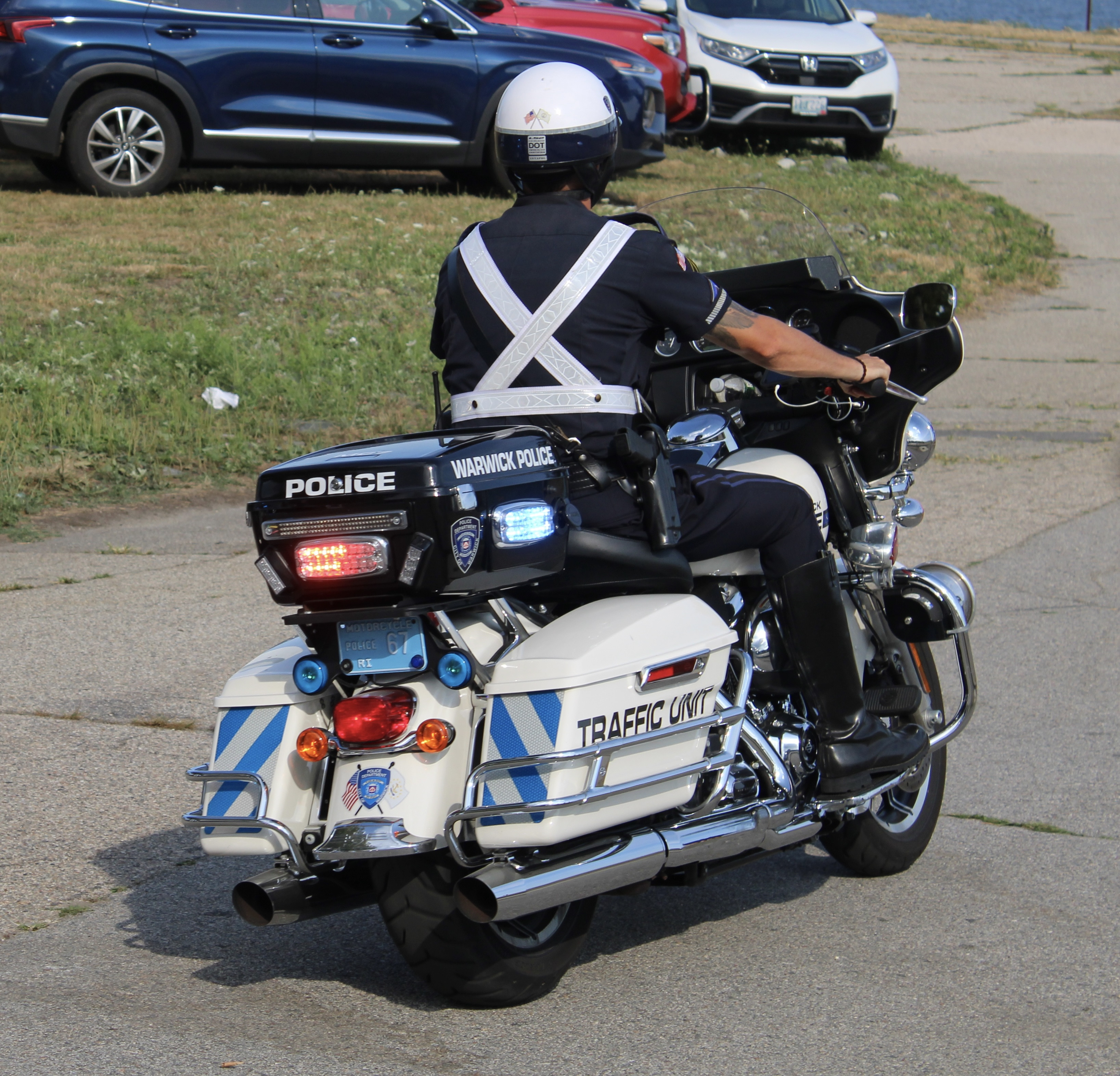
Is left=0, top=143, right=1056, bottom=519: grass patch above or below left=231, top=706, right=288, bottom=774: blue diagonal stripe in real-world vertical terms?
below

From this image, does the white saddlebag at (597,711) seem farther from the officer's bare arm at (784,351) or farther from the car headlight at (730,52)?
the car headlight at (730,52)

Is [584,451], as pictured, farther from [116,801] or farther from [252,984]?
[116,801]

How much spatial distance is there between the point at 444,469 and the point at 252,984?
1353 millimetres

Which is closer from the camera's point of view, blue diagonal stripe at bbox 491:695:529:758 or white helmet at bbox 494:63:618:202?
blue diagonal stripe at bbox 491:695:529:758

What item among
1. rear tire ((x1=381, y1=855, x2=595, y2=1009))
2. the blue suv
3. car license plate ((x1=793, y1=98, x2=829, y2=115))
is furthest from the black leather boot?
car license plate ((x1=793, y1=98, x2=829, y2=115))

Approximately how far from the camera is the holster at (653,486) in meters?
3.65

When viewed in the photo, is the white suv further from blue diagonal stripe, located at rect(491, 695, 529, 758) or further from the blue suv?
blue diagonal stripe, located at rect(491, 695, 529, 758)

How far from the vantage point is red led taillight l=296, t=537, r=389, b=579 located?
129 inches

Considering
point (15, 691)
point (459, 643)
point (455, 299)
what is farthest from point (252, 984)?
point (15, 691)

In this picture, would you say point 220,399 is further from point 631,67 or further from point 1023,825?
point 631,67

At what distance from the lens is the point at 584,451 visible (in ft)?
12.1

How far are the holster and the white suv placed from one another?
14.6m

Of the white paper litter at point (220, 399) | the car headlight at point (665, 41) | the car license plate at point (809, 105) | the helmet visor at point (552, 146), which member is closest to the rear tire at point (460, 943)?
the helmet visor at point (552, 146)

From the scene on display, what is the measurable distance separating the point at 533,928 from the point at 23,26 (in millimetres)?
10390
